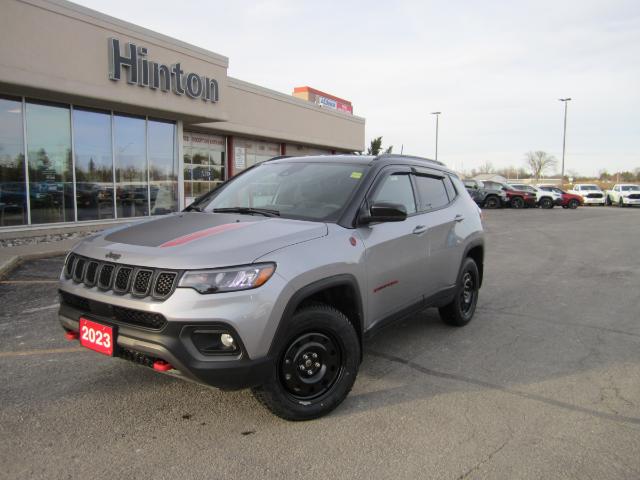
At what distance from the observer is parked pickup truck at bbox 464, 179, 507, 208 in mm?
32188

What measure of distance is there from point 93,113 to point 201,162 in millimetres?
6344

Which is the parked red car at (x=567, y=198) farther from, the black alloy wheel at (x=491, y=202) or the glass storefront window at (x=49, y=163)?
the glass storefront window at (x=49, y=163)

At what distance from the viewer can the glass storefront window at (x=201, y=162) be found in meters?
19.5

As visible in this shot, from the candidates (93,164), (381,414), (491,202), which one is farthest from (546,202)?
(381,414)

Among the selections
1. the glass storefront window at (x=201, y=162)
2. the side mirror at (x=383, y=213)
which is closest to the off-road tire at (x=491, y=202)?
the glass storefront window at (x=201, y=162)

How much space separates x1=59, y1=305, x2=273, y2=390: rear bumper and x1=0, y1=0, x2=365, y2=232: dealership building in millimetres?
10822

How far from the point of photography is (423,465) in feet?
9.29

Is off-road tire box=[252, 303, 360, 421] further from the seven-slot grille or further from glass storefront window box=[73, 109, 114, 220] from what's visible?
glass storefront window box=[73, 109, 114, 220]

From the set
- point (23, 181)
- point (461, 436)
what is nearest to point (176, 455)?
point (461, 436)

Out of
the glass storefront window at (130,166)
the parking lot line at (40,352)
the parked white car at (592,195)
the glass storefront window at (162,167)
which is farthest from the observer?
the parked white car at (592,195)

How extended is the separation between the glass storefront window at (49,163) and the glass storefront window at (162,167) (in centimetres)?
290

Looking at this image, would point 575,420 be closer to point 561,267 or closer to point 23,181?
point 561,267

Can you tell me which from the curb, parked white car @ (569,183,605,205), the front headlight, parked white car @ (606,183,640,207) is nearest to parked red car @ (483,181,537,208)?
parked white car @ (569,183,605,205)

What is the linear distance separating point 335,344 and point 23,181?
11965 mm
